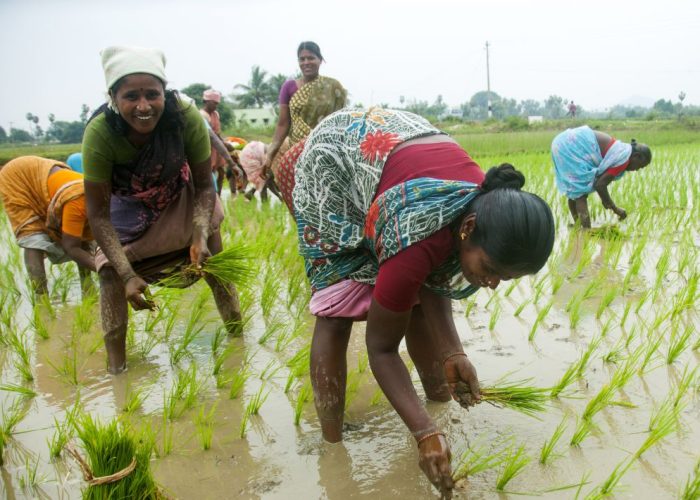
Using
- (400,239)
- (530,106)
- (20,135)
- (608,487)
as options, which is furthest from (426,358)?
(530,106)

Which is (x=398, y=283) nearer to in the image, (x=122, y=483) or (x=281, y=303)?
(x=122, y=483)

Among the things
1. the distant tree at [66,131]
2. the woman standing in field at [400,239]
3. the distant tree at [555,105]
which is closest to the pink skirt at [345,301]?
the woman standing in field at [400,239]

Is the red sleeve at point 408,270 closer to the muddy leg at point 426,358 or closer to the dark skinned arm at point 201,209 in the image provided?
the muddy leg at point 426,358

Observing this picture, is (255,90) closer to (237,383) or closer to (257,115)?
(257,115)

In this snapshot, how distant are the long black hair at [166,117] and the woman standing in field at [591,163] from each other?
12.4 ft

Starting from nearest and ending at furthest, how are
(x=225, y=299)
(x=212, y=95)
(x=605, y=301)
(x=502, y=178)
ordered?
(x=502, y=178)
(x=225, y=299)
(x=605, y=301)
(x=212, y=95)

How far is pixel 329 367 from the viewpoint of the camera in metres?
2.09

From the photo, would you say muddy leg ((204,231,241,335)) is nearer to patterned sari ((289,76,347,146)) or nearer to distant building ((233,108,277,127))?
patterned sari ((289,76,347,146))

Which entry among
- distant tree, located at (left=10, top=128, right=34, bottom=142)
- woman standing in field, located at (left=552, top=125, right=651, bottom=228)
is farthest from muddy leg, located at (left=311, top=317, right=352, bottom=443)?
distant tree, located at (left=10, top=128, right=34, bottom=142)

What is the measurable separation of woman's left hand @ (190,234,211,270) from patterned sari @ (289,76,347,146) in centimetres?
183

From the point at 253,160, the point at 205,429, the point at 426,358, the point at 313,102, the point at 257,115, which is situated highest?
the point at 257,115

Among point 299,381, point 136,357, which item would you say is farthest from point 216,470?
point 136,357

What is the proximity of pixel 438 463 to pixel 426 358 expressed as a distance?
0.77m

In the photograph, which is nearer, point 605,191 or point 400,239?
point 400,239
